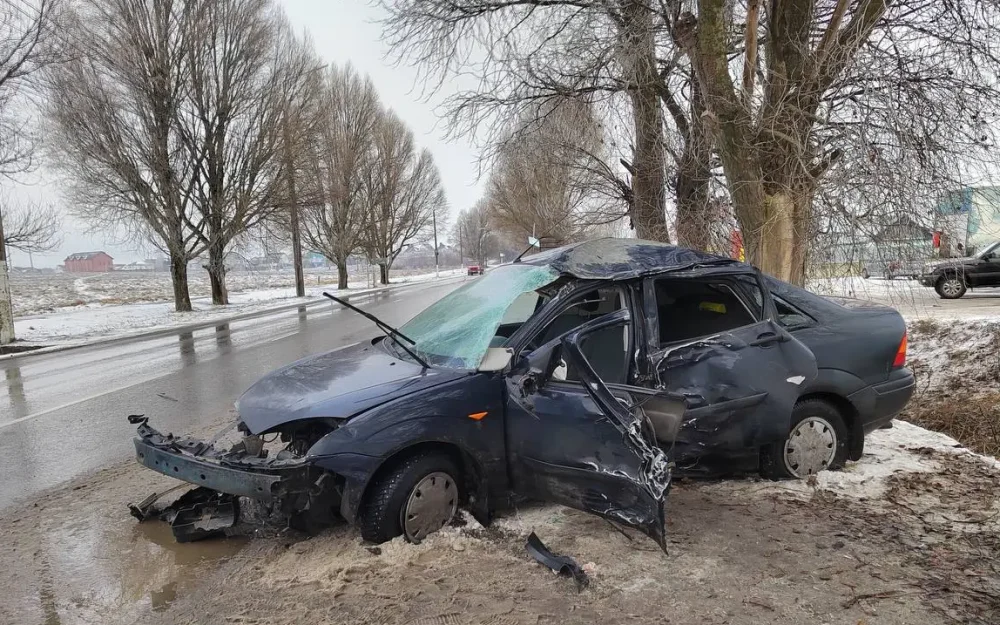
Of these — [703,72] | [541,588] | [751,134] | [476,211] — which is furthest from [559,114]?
[476,211]

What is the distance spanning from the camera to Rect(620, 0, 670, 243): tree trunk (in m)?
7.97

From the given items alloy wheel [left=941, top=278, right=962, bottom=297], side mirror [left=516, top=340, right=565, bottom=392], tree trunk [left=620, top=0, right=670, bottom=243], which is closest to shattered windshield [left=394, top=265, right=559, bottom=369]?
side mirror [left=516, top=340, right=565, bottom=392]

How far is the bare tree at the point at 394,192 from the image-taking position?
39281mm

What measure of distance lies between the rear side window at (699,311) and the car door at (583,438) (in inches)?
26.3

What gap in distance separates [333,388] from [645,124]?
365 inches

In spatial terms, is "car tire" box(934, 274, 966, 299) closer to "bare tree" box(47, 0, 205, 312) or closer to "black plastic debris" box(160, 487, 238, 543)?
"black plastic debris" box(160, 487, 238, 543)

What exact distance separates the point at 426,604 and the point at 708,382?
217 centimetres

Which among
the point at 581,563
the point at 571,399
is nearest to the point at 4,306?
the point at 571,399

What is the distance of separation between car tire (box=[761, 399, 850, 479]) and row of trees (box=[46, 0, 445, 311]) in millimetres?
18676

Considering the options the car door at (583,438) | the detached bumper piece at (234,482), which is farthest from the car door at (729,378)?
the detached bumper piece at (234,482)

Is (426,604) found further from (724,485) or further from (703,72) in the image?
(703,72)

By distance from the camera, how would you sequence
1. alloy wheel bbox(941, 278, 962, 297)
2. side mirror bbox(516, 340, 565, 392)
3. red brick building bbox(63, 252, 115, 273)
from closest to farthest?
side mirror bbox(516, 340, 565, 392) < alloy wheel bbox(941, 278, 962, 297) < red brick building bbox(63, 252, 115, 273)

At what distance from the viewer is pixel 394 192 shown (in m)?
42.1

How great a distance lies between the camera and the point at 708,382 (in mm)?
3605
